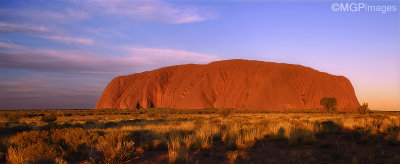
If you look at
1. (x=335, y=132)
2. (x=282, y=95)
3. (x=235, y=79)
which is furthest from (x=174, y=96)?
(x=335, y=132)

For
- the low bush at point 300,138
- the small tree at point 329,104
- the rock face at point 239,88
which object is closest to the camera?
the low bush at point 300,138

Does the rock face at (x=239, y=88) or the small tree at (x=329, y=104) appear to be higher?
the rock face at (x=239, y=88)

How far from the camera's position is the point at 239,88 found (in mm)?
68250

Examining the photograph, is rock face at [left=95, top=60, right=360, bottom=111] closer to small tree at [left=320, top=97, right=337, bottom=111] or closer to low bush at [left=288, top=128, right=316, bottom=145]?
small tree at [left=320, top=97, right=337, bottom=111]

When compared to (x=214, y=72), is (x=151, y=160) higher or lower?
lower

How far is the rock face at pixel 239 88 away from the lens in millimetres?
62312

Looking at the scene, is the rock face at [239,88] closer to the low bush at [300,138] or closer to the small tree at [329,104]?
the small tree at [329,104]

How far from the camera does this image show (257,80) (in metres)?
67.7

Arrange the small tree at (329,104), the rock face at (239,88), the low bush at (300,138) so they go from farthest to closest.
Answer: the rock face at (239,88) < the small tree at (329,104) < the low bush at (300,138)

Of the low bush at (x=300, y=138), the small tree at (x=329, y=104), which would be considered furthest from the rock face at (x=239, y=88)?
the low bush at (x=300, y=138)

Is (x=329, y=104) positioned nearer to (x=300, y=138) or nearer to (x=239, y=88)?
(x=239, y=88)

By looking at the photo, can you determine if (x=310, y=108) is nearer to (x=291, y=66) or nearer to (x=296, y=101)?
(x=296, y=101)

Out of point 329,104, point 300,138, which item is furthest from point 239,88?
point 300,138

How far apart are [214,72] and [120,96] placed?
111ft
